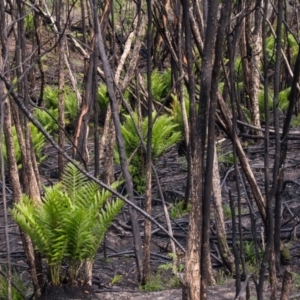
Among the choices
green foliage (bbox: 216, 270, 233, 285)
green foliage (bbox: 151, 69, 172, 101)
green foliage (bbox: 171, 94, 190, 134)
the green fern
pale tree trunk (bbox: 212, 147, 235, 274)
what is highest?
green foliage (bbox: 151, 69, 172, 101)

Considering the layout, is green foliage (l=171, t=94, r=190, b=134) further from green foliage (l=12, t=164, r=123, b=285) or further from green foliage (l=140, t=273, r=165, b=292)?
green foliage (l=12, t=164, r=123, b=285)

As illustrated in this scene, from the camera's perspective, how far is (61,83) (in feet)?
18.2

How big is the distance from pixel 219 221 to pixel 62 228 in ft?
3.25

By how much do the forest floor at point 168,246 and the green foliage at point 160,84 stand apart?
11.4 ft

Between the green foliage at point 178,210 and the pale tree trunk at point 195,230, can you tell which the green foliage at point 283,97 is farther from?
the pale tree trunk at point 195,230

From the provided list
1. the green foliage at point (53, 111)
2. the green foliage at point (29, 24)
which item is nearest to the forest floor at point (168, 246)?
the green foliage at point (53, 111)

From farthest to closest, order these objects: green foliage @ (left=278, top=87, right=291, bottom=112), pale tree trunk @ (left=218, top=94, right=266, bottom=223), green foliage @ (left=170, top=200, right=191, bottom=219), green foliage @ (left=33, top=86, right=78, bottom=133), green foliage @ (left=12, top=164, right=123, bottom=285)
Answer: green foliage @ (left=33, top=86, right=78, bottom=133), green foliage @ (left=278, top=87, right=291, bottom=112), green foliage @ (left=170, top=200, right=191, bottom=219), green foliage @ (left=12, top=164, right=123, bottom=285), pale tree trunk @ (left=218, top=94, right=266, bottom=223)

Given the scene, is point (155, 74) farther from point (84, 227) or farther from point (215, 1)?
point (215, 1)

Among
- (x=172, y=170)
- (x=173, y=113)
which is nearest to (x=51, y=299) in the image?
(x=172, y=170)

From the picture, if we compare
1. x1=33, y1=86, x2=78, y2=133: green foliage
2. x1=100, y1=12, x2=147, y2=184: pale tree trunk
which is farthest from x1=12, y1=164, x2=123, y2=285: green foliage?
x1=33, y1=86, x2=78, y2=133: green foliage

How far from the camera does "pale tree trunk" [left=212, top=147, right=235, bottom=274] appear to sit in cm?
420

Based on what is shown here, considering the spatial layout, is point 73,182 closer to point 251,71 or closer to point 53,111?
point 251,71

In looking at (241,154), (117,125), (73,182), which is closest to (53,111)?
(73,182)

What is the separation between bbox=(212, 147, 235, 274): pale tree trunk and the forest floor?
0.11 meters
